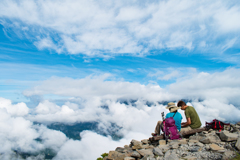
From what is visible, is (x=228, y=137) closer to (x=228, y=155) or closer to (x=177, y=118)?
(x=228, y=155)

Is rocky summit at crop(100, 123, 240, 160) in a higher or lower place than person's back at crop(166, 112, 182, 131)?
lower

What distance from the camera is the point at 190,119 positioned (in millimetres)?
11969

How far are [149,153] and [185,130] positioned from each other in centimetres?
437

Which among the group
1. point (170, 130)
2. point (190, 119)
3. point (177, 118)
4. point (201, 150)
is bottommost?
point (201, 150)

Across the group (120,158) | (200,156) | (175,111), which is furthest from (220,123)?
(120,158)

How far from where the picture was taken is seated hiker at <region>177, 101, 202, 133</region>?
38.6 ft

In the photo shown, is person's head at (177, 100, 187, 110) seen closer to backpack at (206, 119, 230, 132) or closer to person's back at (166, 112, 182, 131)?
person's back at (166, 112, 182, 131)

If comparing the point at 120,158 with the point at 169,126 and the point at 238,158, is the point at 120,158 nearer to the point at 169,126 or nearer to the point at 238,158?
the point at 169,126

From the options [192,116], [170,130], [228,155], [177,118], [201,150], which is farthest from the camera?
[192,116]

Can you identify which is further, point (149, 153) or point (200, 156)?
point (149, 153)

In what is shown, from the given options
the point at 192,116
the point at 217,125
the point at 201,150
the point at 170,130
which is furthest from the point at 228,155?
the point at 217,125

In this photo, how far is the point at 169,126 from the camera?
36.6 ft

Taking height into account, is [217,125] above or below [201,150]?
above

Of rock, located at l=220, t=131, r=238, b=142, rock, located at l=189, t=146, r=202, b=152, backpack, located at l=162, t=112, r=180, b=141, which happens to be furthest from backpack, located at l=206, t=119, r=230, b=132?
rock, located at l=189, t=146, r=202, b=152
